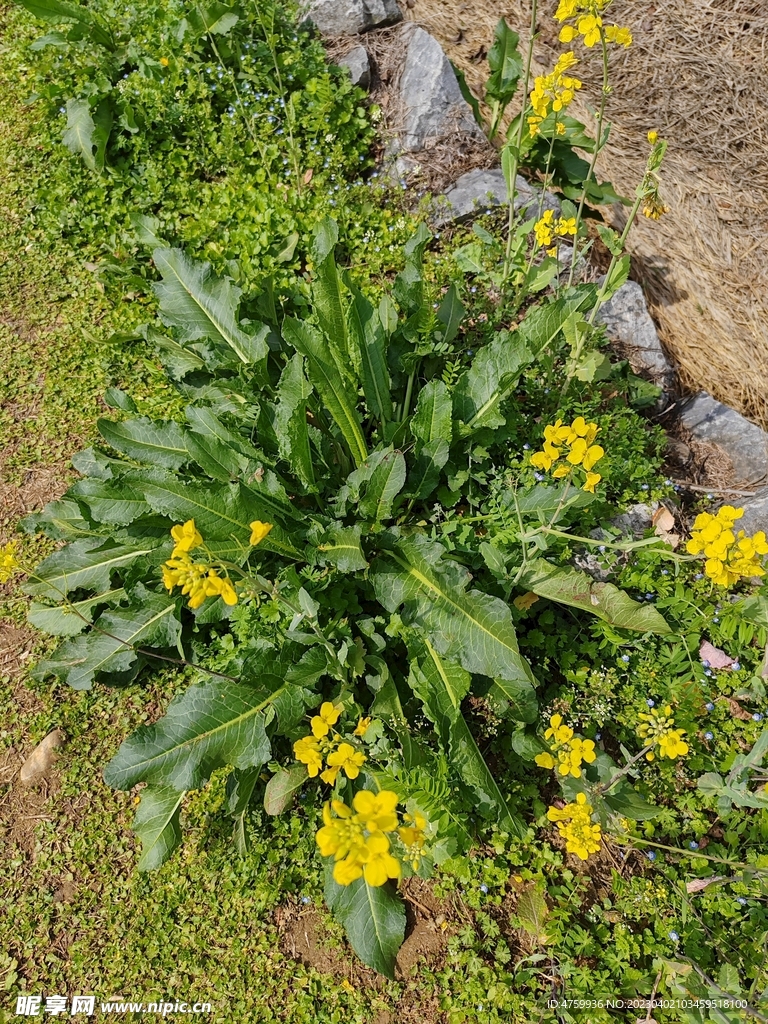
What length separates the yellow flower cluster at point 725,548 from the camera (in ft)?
5.99

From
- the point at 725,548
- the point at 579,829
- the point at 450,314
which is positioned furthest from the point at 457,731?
the point at 450,314

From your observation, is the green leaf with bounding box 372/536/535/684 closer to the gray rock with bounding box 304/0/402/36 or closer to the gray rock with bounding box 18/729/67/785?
the gray rock with bounding box 18/729/67/785

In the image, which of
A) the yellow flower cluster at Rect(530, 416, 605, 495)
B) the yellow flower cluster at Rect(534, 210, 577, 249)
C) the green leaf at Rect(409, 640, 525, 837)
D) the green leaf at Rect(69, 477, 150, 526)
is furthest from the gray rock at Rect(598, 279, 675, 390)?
the green leaf at Rect(69, 477, 150, 526)

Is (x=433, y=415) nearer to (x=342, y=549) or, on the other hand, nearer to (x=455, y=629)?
(x=342, y=549)

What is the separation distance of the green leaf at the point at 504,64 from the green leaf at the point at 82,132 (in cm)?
259

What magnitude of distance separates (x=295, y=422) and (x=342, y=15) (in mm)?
3923

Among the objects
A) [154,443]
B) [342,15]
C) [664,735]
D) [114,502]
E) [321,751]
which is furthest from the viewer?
[342,15]

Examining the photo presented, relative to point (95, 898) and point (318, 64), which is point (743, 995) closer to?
point (95, 898)

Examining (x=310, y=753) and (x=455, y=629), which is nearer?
(x=310, y=753)

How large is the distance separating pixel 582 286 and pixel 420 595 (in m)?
1.64

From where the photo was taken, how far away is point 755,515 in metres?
3.19

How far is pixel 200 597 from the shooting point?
168cm

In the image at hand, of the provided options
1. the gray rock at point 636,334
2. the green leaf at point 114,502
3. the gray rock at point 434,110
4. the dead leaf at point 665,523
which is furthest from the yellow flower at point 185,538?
the gray rock at point 434,110

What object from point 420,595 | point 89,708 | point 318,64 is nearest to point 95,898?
point 89,708
